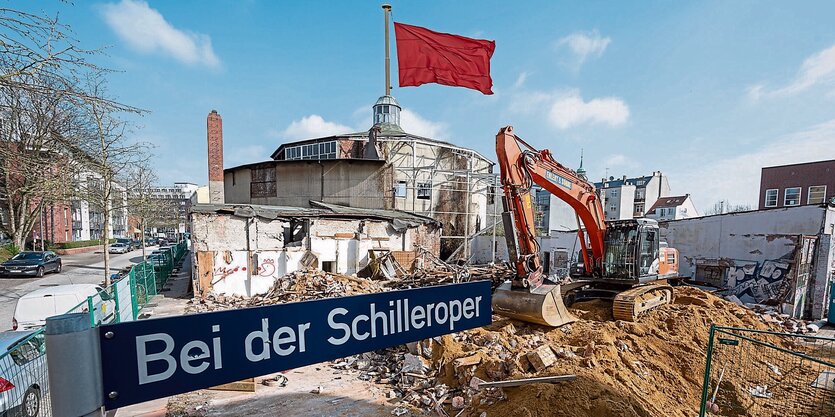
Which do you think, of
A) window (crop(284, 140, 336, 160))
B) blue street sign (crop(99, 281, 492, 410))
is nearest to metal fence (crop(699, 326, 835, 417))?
blue street sign (crop(99, 281, 492, 410))

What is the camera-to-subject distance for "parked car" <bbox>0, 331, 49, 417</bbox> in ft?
16.3

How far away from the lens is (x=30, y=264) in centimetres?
2030

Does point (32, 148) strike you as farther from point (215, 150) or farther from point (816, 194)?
point (816, 194)

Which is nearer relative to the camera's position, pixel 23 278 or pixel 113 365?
pixel 113 365

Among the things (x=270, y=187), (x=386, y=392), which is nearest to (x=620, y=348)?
(x=386, y=392)

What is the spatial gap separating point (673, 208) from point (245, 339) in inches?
2413

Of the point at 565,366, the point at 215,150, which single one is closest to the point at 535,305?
the point at 565,366

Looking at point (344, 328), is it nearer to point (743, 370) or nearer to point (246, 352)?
point (246, 352)

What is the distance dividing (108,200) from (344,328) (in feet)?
48.0

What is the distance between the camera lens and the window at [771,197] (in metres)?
30.8

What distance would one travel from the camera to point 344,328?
2062mm

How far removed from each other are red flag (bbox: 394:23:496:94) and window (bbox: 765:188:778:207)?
3468 cm

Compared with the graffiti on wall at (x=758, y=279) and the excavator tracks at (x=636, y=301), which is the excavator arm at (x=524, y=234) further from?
the graffiti on wall at (x=758, y=279)

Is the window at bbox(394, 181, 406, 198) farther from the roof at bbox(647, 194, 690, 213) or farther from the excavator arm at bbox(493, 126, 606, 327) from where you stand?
the roof at bbox(647, 194, 690, 213)
